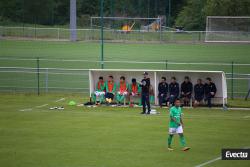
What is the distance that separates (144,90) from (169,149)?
806 centimetres

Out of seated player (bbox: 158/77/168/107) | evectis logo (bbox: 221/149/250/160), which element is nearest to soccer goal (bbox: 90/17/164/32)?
seated player (bbox: 158/77/168/107)

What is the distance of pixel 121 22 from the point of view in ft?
233

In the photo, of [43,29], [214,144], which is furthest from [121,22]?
[214,144]

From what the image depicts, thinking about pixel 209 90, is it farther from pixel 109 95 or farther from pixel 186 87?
pixel 109 95

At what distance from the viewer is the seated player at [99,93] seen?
31781 millimetres

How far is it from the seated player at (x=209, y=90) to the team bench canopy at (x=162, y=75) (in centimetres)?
42

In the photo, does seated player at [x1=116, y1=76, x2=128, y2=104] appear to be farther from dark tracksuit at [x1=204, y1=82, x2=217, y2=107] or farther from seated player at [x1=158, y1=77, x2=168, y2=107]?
dark tracksuit at [x1=204, y1=82, x2=217, y2=107]

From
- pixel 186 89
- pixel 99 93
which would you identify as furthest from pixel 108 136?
pixel 186 89

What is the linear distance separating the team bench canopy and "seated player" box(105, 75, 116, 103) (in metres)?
0.52

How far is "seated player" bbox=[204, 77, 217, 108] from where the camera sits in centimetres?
3104

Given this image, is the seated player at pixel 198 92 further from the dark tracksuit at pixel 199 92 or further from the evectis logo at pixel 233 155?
the evectis logo at pixel 233 155

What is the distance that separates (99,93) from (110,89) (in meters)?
0.75

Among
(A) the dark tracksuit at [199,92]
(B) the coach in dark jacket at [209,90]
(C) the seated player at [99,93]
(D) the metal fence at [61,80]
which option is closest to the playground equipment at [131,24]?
(D) the metal fence at [61,80]

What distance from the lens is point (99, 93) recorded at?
1249 inches
